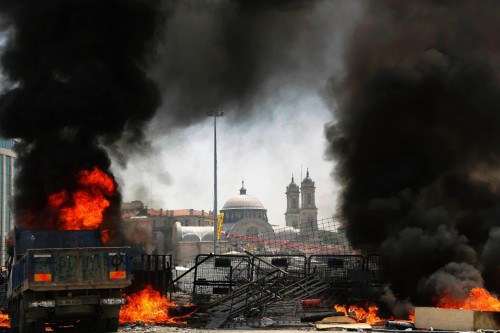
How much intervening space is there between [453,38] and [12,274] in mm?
23048

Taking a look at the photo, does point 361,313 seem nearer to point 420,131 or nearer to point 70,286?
point 420,131

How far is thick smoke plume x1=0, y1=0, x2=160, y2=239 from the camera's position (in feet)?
101

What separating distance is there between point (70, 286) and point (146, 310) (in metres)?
7.96

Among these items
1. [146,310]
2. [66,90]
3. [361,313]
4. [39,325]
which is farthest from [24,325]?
[361,313]

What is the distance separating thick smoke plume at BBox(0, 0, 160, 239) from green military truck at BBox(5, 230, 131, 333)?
5.75m

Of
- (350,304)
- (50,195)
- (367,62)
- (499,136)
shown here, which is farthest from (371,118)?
(50,195)

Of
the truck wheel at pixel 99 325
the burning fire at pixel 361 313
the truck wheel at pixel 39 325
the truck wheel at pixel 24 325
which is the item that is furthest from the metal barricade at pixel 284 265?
the truck wheel at pixel 24 325

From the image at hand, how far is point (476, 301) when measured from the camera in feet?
98.1

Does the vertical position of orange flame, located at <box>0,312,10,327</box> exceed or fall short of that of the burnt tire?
it falls short

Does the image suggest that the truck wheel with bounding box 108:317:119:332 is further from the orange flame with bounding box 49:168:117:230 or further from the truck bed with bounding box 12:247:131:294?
the orange flame with bounding box 49:168:117:230

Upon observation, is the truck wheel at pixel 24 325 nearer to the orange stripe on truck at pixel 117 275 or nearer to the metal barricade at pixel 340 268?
the orange stripe on truck at pixel 117 275

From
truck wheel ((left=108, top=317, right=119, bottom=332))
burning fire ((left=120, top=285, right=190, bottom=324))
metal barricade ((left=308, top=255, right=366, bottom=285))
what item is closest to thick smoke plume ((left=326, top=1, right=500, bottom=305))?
metal barricade ((left=308, top=255, right=366, bottom=285))

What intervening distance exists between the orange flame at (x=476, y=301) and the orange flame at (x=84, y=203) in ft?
42.5

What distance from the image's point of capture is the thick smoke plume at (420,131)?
37.4 meters
